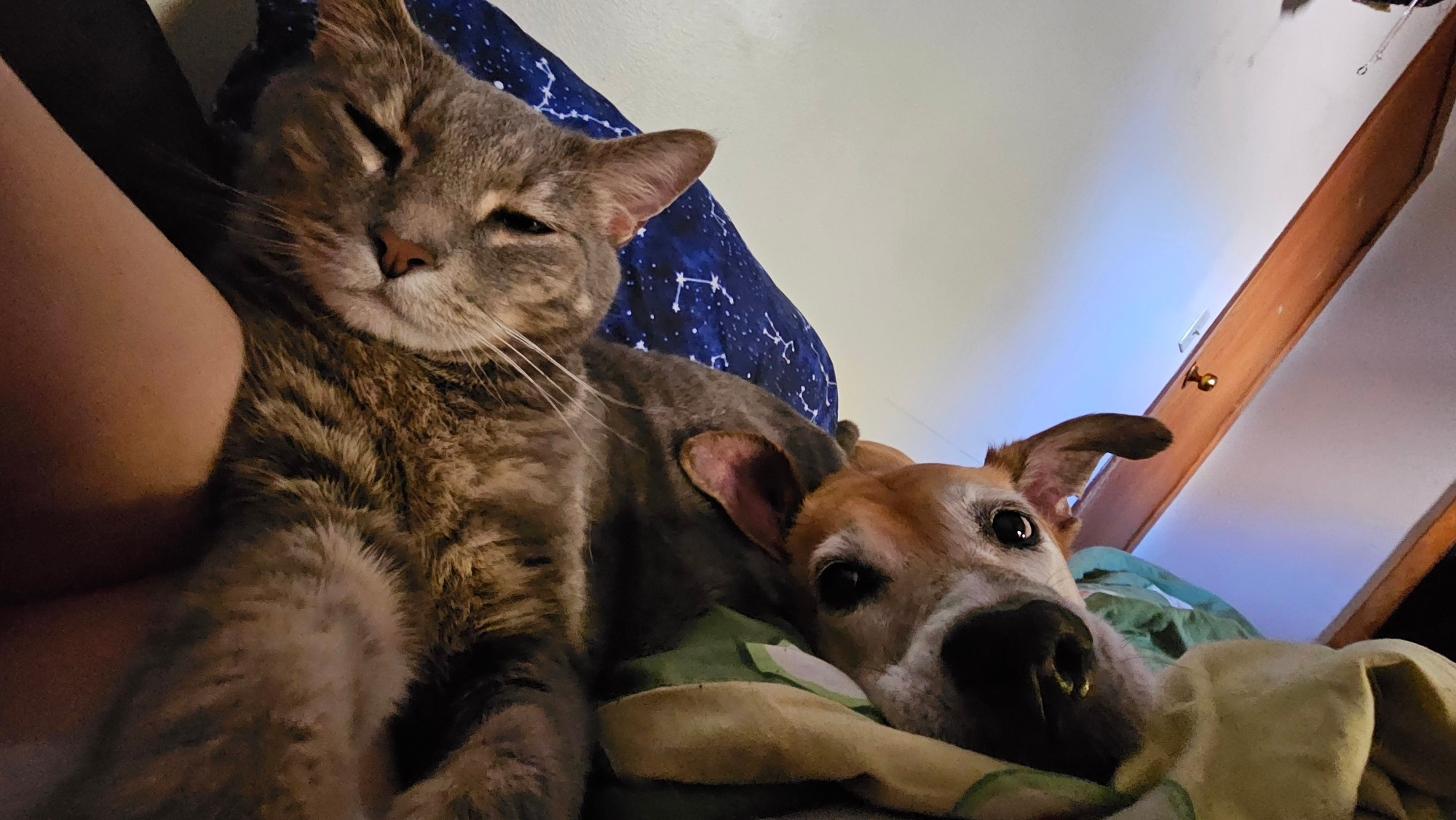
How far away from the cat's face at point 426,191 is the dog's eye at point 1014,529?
636mm

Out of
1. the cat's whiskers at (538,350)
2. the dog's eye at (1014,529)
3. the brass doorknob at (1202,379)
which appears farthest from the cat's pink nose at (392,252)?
the brass doorknob at (1202,379)

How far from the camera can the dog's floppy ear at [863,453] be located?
157cm

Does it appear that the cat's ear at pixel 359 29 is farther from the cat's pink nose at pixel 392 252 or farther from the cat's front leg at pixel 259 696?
the cat's front leg at pixel 259 696

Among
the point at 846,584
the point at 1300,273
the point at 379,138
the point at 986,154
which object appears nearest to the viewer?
the point at 379,138

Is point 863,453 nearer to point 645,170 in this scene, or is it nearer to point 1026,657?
point 645,170

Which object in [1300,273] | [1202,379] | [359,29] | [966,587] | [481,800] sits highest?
[1300,273]

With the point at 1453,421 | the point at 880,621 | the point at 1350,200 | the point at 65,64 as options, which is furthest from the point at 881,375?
the point at 1350,200

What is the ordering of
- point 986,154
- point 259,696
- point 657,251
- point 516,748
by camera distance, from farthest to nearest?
point 986,154 → point 657,251 → point 516,748 → point 259,696

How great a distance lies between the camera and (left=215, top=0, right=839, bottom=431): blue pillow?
38.2 inches

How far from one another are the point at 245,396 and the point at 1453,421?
447cm

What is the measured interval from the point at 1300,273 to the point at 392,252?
15.0 feet

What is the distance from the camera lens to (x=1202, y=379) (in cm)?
350

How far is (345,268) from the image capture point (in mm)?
703

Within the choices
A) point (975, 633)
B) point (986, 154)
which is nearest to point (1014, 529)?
point (975, 633)
